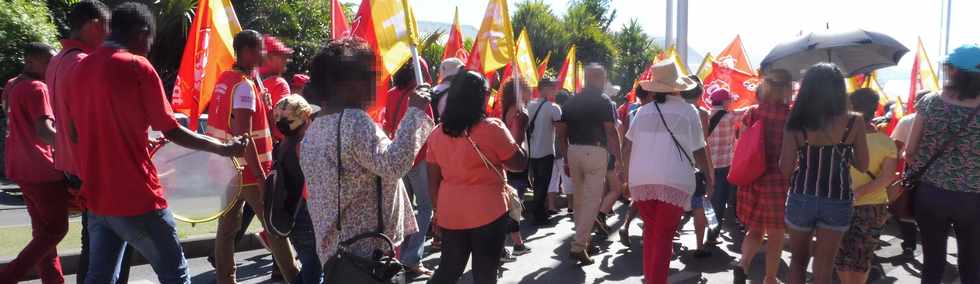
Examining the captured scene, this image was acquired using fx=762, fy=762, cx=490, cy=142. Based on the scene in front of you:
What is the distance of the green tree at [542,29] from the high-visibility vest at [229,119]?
111ft

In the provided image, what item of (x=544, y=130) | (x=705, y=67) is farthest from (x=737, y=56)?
(x=544, y=130)

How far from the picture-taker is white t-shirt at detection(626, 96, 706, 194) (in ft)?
15.2

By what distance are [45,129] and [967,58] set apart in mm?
4930

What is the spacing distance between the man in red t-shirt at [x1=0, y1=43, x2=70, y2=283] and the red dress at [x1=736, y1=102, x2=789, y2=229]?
417 cm

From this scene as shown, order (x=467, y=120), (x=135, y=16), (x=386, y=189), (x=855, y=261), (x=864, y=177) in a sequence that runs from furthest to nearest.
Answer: (x=864, y=177)
(x=855, y=261)
(x=467, y=120)
(x=135, y=16)
(x=386, y=189)

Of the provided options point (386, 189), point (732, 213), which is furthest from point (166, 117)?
point (732, 213)

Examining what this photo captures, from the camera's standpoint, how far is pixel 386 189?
2982 millimetres

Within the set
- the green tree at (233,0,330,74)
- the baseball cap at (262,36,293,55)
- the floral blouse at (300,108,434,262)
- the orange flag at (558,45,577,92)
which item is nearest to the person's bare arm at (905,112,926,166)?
the floral blouse at (300,108,434,262)

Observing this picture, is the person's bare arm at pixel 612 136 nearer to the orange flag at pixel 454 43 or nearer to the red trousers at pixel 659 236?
the red trousers at pixel 659 236

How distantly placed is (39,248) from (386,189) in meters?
2.53

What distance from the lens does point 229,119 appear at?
4.30 meters

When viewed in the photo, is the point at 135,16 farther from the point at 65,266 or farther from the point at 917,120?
the point at 917,120

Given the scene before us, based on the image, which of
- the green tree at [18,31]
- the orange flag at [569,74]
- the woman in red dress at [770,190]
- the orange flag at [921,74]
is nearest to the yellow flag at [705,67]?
the orange flag at [569,74]

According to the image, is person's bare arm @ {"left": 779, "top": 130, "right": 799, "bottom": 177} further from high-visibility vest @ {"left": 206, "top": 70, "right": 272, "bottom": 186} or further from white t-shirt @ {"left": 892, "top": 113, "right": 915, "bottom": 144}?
high-visibility vest @ {"left": 206, "top": 70, "right": 272, "bottom": 186}
